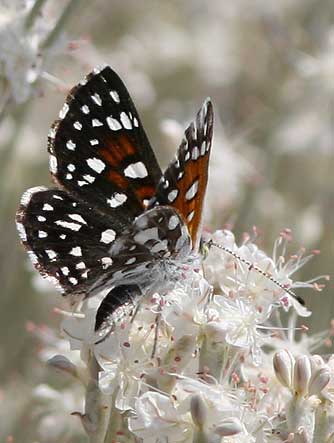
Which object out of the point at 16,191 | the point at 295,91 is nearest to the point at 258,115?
the point at 295,91

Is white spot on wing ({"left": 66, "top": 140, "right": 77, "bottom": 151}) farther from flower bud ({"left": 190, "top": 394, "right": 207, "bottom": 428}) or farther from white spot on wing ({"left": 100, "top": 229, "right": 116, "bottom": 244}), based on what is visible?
flower bud ({"left": 190, "top": 394, "right": 207, "bottom": 428})

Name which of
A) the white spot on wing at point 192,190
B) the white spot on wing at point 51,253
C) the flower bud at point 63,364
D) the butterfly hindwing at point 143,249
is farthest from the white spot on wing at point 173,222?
the flower bud at point 63,364

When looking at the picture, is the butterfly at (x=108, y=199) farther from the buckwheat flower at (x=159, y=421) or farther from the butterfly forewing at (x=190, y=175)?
the buckwheat flower at (x=159, y=421)

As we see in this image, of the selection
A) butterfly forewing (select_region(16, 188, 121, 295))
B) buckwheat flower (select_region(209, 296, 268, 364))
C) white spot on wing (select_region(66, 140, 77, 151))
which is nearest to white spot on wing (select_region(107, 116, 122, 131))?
white spot on wing (select_region(66, 140, 77, 151))

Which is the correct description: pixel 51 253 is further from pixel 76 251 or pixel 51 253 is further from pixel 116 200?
pixel 116 200

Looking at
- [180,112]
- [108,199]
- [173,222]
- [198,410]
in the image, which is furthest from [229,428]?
[180,112]

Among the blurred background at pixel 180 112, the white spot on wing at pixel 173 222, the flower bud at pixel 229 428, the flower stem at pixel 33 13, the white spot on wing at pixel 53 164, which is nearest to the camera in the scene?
the flower bud at pixel 229 428
